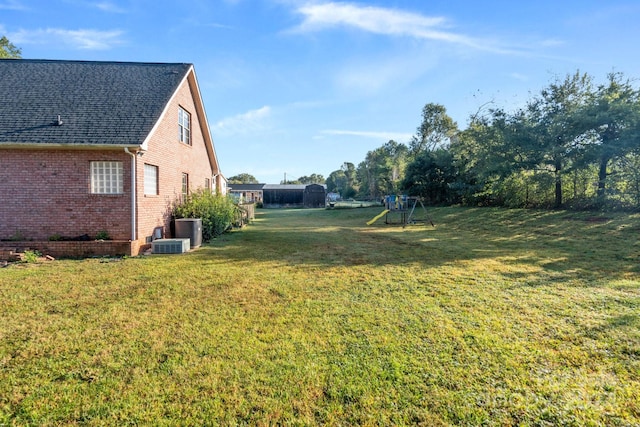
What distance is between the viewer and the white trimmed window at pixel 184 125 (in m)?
12.4

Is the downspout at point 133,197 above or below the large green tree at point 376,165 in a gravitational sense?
below

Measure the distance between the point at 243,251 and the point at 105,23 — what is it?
9.75 m

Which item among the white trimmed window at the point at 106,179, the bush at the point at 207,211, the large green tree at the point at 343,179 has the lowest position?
the bush at the point at 207,211

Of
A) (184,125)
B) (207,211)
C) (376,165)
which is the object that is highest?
(376,165)

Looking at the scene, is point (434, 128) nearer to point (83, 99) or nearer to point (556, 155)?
point (556, 155)

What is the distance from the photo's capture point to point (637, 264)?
7457mm

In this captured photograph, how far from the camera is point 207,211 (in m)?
11.7

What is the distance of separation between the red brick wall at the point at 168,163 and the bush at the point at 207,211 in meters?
0.44

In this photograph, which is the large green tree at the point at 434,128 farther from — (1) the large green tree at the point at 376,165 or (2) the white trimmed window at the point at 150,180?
(2) the white trimmed window at the point at 150,180

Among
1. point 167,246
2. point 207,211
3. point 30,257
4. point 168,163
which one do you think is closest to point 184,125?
point 168,163

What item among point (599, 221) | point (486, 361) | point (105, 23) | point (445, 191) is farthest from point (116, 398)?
point (445, 191)

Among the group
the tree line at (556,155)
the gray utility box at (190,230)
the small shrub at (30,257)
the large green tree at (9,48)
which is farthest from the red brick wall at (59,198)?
the large green tree at (9,48)

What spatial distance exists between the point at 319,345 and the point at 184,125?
39.5ft

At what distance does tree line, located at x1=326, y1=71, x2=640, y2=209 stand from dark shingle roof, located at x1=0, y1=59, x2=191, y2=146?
17.3m
